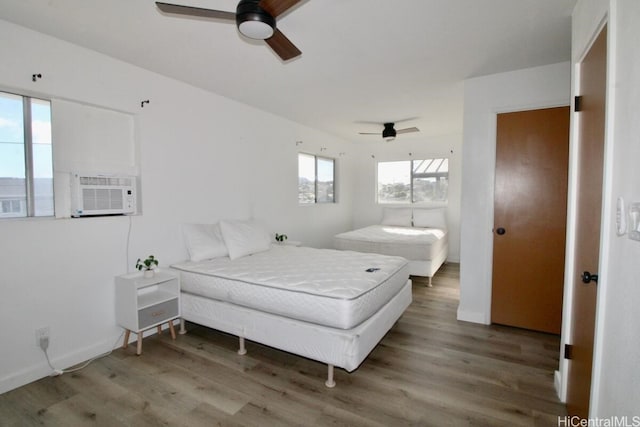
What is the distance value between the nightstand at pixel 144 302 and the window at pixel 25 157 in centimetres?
82

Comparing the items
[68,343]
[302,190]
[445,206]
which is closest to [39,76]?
[68,343]

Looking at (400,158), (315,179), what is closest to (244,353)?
(315,179)

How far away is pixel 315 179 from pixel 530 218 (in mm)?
3524

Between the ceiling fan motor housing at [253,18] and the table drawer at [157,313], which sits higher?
the ceiling fan motor housing at [253,18]

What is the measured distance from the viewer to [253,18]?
1.56m

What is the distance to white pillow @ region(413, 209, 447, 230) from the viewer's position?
5.64 m

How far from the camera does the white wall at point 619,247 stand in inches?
38.4

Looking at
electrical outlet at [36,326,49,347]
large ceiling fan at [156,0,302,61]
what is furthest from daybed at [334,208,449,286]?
electrical outlet at [36,326,49,347]

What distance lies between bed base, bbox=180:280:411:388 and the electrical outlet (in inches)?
37.0

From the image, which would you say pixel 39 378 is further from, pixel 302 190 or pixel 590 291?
pixel 302 190

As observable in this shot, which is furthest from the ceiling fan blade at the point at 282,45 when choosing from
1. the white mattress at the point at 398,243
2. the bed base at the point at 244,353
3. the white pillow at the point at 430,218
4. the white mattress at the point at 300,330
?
the white pillow at the point at 430,218

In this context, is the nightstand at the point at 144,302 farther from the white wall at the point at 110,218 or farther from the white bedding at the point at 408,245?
the white bedding at the point at 408,245

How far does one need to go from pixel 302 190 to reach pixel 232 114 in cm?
191

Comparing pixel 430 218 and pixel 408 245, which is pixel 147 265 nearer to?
pixel 408 245
